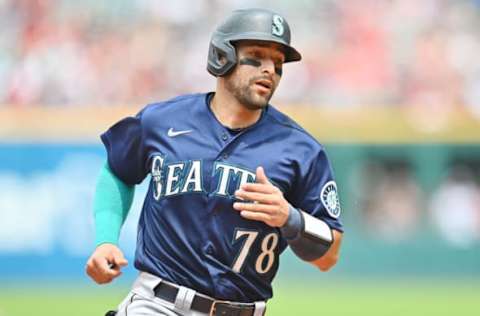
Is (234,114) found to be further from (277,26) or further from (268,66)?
(277,26)

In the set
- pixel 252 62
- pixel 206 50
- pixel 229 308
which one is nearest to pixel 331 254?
pixel 229 308

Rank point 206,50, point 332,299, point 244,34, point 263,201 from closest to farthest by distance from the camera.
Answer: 1. point 263,201
2. point 244,34
3. point 332,299
4. point 206,50

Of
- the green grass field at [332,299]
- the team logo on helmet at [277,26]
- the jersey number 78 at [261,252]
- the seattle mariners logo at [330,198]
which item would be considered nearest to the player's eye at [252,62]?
the team logo on helmet at [277,26]

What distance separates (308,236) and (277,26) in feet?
2.92

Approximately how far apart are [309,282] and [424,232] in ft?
5.34

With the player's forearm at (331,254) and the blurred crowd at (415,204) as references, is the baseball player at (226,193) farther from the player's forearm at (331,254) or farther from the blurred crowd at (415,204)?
the blurred crowd at (415,204)

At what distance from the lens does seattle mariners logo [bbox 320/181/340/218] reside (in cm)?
461

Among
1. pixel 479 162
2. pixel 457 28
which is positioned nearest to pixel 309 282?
pixel 479 162

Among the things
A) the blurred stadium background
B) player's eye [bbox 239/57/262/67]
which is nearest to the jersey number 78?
player's eye [bbox 239/57/262/67]

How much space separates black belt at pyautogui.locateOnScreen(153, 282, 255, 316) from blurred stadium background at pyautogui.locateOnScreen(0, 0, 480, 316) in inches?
303

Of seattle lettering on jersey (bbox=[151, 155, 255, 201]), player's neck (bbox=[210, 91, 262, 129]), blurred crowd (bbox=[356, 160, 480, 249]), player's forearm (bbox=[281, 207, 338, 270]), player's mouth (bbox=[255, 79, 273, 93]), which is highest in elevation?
blurred crowd (bbox=[356, 160, 480, 249])

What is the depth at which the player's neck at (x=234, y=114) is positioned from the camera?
4.79m

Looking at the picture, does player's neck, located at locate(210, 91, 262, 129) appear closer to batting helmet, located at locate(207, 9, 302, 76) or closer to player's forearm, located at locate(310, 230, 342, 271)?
batting helmet, located at locate(207, 9, 302, 76)

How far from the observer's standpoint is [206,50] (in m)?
14.0
